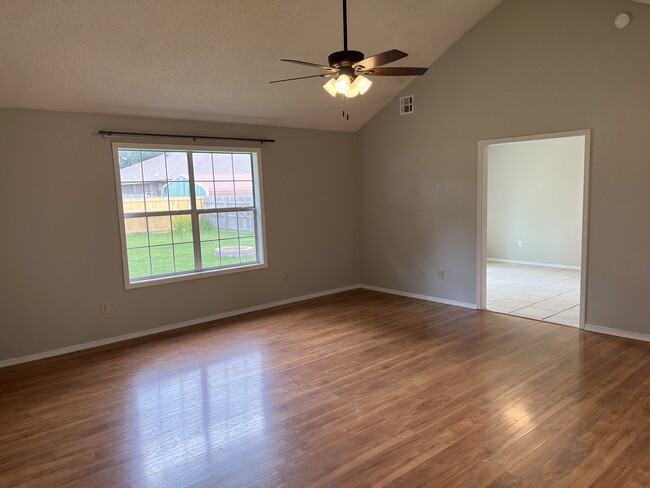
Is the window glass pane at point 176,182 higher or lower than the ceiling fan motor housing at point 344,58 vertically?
lower

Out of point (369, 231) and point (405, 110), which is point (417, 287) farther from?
point (405, 110)

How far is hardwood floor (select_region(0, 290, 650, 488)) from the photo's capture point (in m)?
2.43

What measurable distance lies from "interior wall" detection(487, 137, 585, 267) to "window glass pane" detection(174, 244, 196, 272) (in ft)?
18.7

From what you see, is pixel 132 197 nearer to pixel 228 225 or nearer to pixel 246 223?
pixel 228 225

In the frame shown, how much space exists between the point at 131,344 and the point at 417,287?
3.72 metres

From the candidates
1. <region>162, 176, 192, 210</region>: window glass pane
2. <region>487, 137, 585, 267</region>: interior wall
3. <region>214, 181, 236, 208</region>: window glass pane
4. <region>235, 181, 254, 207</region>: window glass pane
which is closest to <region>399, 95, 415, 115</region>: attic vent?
<region>235, 181, 254, 207</region>: window glass pane

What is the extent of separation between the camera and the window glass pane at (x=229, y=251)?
18.4 ft

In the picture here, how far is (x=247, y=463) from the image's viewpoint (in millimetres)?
2520

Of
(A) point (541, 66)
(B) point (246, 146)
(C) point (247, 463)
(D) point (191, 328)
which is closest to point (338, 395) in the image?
(C) point (247, 463)

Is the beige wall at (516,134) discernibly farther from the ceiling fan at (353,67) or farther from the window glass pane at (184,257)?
the window glass pane at (184,257)

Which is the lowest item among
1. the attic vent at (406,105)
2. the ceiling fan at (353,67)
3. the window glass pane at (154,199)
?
the window glass pane at (154,199)

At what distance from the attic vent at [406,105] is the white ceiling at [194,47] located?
54cm

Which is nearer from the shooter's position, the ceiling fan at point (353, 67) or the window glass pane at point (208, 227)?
the ceiling fan at point (353, 67)

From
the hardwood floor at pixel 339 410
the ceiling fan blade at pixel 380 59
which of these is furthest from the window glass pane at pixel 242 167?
the ceiling fan blade at pixel 380 59
